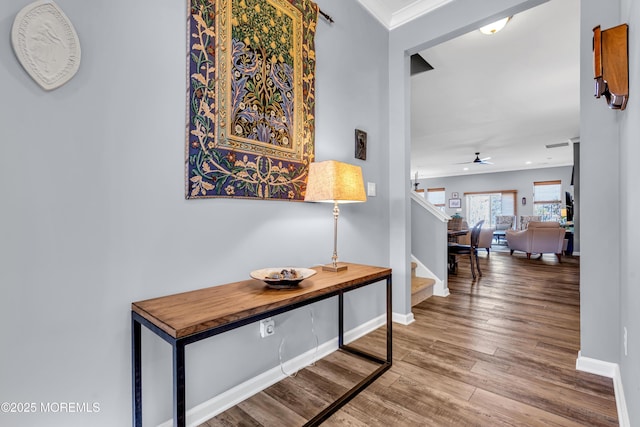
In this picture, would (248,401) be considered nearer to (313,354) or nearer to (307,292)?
(313,354)

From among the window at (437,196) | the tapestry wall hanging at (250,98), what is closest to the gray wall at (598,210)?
the tapestry wall hanging at (250,98)

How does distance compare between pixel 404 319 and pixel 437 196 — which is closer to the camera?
pixel 404 319

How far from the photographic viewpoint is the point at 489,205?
11.0 metres

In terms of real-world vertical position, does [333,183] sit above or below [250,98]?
below

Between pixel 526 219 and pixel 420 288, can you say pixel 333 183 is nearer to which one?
pixel 420 288

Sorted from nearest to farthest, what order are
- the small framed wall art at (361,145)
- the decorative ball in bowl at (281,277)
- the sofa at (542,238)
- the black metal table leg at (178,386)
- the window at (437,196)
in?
1. the black metal table leg at (178,386)
2. the decorative ball in bowl at (281,277)
3. the small framed wall art at (361,145)
4. the sofa at (542,238)
5. the window at (437,196)

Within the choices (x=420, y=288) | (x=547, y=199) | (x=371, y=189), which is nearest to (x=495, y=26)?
(x=371, y=189)

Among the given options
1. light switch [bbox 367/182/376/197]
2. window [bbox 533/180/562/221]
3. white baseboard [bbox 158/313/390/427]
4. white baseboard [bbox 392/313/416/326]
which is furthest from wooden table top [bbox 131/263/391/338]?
window [bbox 533/180/562/221]

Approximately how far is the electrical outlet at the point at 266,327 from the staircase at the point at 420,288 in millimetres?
1927

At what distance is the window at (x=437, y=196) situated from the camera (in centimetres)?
1203

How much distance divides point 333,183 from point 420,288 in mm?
2196

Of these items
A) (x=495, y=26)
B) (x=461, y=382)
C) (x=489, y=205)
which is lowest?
(x=461, y=382)

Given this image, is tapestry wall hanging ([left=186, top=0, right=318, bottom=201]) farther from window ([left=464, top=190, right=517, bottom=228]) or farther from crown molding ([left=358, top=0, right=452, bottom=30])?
window ([left=464, top=190, right=517, bottom=228])

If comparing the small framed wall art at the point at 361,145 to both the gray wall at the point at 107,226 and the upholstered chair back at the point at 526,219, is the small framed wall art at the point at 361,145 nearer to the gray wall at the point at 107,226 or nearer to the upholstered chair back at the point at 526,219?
the gray wall at the point at 107,226
